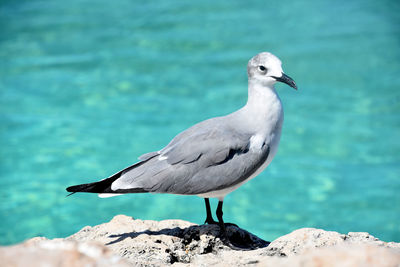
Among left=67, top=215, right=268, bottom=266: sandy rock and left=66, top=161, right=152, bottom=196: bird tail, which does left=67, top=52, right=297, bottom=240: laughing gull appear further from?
left=67, top=215, right=268, bottom=266: sandy rock

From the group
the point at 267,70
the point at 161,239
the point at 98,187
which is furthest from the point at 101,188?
the point at 267,70

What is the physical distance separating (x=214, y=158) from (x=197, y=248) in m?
0.55

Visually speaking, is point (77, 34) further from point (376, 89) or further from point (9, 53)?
point (376, 89)

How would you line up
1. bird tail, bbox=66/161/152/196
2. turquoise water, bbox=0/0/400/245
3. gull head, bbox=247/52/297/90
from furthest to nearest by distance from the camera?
turquoise water, bbox=0/0/400/245, gull head, bbox=247/52/297/90, bird tail, bbox=66/161/152/196

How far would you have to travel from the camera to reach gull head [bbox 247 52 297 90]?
10.6 ft

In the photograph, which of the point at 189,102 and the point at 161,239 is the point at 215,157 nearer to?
the point at 161,239

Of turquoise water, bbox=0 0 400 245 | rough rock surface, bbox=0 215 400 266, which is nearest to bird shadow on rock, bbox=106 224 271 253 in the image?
rough rock surface, bbox=0 215 400 266

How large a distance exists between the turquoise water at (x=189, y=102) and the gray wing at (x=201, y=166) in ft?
8.97

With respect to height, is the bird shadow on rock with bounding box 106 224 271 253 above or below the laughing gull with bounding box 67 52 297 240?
below

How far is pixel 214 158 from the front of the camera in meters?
3.14

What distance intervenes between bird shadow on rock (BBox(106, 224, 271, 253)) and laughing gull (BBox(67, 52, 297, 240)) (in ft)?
0.25

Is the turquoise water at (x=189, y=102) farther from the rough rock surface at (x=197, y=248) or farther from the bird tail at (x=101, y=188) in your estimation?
the bird tail at (x=101, y=188)

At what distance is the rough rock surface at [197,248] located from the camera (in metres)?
1.69

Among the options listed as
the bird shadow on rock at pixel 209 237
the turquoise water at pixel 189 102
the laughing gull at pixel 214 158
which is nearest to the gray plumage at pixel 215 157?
the laughing gull at pixel 214 158
